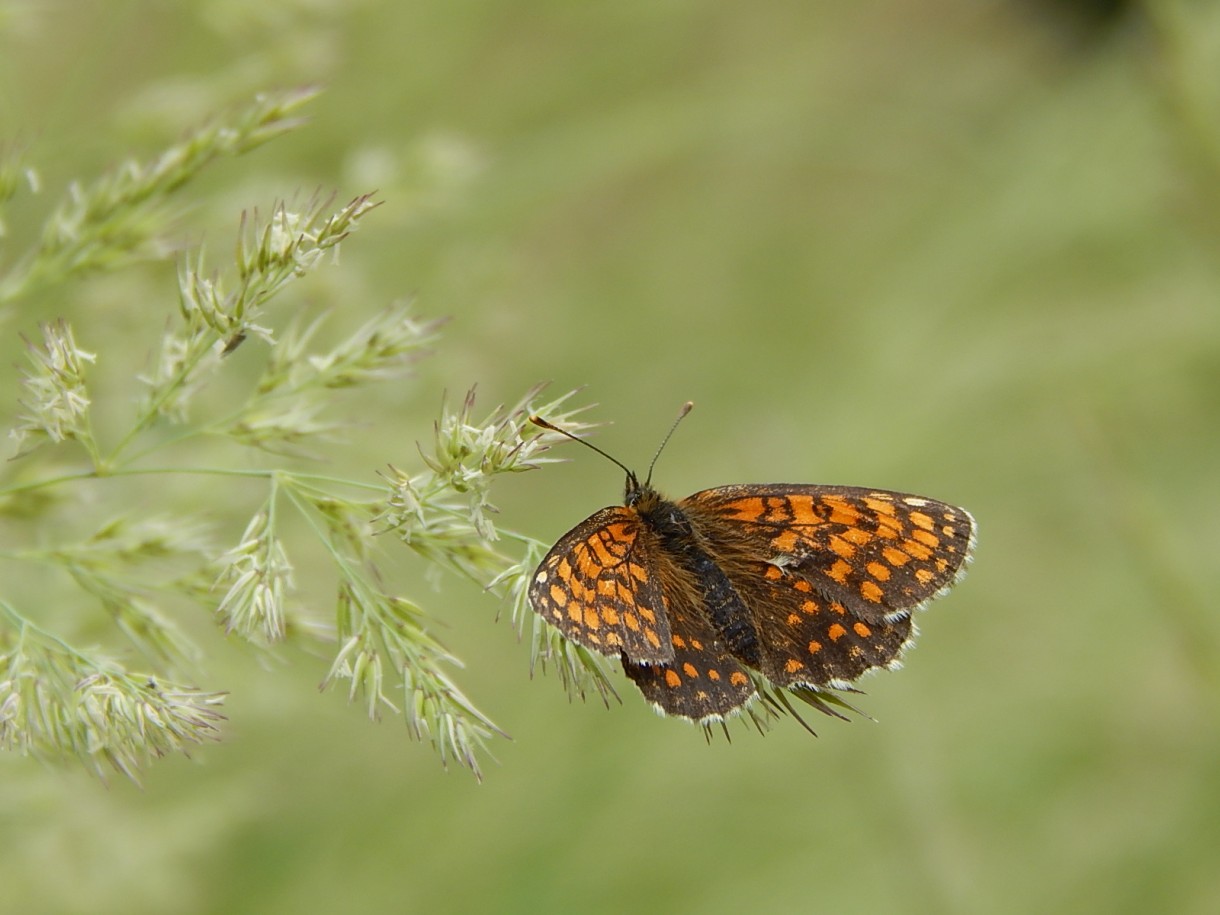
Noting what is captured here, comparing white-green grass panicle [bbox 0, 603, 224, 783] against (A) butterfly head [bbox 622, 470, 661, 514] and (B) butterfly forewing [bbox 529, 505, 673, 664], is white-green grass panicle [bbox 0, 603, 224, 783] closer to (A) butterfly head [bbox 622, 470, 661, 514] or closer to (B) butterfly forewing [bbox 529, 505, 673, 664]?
(B) butterfly forewing [bbox 529, 505, 673, 664]

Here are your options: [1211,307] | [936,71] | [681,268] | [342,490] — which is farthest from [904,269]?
[936,71]

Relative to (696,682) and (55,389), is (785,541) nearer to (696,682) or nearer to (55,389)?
(696,682)

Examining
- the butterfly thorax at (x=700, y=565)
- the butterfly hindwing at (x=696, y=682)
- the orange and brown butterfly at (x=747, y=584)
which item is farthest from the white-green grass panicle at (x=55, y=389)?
the butterfly thorax at (x=700, y=565)

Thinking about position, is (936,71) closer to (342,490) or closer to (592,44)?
(592,44)

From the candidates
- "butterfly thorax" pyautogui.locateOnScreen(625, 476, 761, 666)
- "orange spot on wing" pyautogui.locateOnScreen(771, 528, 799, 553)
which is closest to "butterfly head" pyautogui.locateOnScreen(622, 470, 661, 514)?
"butterfly thorax" pyautogui.locateOnScreen(625, 476, 761, 666)

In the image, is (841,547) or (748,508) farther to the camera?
(748,508)

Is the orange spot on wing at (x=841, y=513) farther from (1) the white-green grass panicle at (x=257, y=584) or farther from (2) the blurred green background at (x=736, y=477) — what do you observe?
(1) the white-green grass panicle at (x=257, y=584)

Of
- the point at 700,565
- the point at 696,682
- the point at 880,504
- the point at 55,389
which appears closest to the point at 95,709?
the point at 55,389
